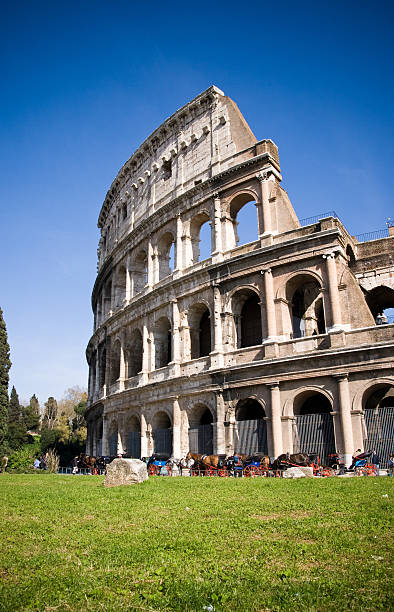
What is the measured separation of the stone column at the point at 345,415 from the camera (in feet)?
56.7

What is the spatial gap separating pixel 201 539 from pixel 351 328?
14069 millimetres

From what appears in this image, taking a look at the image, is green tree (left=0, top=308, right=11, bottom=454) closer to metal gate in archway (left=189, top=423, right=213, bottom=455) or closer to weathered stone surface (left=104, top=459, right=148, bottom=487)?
metal gate in archway (left=189, top=423, right=213, bottom=455)

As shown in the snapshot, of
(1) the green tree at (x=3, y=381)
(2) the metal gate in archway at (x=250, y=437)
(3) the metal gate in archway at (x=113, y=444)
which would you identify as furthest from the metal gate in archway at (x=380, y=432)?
(1) the green tree at (x=3, y=381)

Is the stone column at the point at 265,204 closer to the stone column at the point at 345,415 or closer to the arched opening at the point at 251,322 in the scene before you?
the arched opening at the point at 251,322

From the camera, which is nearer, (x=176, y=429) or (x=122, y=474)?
(x=122, y=474)

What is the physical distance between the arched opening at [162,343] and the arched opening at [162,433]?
274cm

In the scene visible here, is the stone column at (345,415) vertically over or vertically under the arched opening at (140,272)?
under

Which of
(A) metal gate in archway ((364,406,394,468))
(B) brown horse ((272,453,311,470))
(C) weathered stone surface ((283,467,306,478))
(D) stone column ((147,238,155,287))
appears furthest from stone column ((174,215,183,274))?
(C) weathered stone surface ((283,467,306,478))

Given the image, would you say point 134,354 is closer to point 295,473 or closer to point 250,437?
point 250,437

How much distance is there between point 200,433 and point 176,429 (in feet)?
4.32

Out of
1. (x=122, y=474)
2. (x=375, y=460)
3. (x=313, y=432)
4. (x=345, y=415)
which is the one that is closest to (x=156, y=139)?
(x=313, y=432)

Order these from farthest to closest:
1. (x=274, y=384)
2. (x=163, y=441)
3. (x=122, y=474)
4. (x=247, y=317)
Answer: (x=163, y=441) → (x=247, y=317) → (x=274, y=384) → (x=122, y=474)

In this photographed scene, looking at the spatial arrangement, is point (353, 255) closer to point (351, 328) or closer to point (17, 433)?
point (351, 328)

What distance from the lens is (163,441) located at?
24.1 metres
